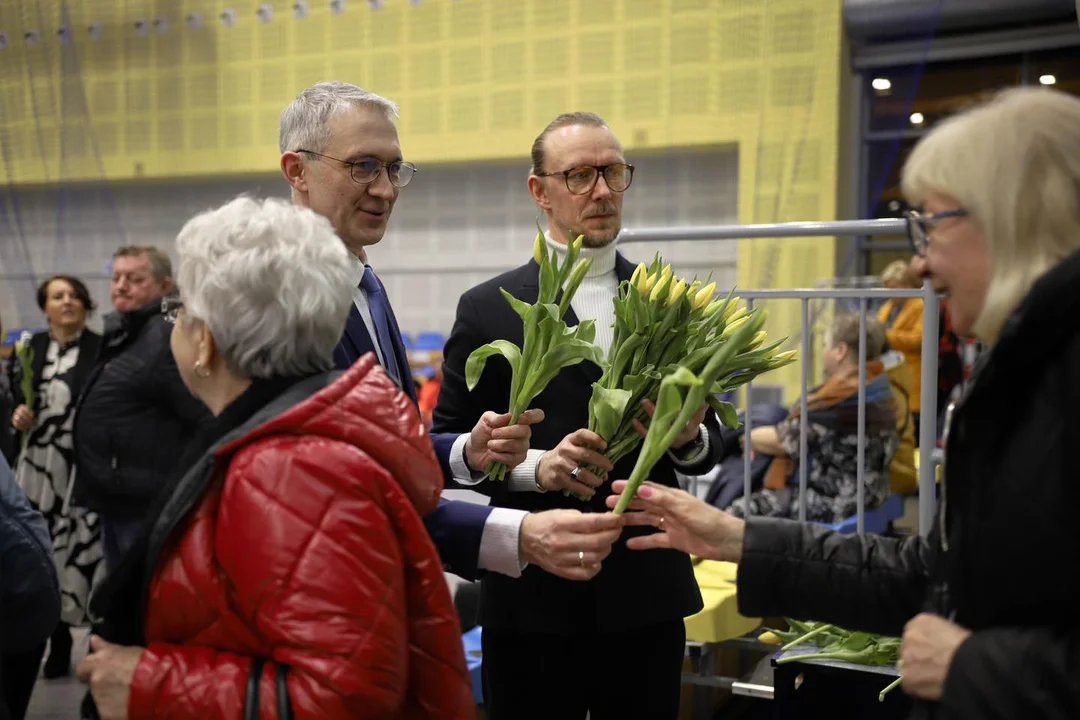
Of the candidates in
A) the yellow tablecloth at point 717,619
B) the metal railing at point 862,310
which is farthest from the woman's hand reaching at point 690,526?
the yellow tablecloth at point 717,619

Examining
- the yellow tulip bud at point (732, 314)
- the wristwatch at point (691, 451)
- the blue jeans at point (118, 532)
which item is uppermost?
the yellow tulip bud at point (732, 314)

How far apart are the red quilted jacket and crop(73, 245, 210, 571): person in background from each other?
1886mm

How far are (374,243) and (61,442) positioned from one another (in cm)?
289

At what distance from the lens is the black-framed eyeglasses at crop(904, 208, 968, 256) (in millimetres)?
1062

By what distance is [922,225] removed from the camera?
110 centimetres

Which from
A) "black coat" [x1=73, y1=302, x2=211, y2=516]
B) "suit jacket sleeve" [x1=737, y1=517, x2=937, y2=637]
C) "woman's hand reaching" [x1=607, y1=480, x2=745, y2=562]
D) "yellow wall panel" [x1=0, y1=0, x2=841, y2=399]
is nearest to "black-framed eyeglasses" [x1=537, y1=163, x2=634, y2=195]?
"woman's hand reaching" [x1=607, y1=480, x2=745, y2=562]

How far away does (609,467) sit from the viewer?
63.9 inches

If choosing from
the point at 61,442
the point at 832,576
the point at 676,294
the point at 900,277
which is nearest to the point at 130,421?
the point at 61,442

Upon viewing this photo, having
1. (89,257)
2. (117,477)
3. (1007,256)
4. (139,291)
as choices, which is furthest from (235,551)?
(89,257)

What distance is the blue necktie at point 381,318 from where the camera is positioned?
1669 millimetres

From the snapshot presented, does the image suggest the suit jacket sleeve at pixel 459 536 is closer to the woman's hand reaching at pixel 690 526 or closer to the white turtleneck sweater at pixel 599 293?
the woman's hand reaching at pixel 690 526

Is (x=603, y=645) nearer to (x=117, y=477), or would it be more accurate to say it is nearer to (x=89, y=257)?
(x=117, y=477)

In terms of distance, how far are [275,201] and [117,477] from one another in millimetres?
2096

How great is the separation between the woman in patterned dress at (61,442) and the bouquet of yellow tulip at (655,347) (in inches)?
110
